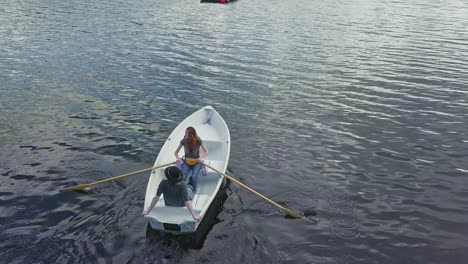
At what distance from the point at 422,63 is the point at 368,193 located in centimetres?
2317

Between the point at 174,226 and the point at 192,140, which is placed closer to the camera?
the point at 174,226

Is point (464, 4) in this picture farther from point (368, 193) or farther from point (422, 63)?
point (368, 193)

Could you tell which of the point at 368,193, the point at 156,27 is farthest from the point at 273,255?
the point at 156,27

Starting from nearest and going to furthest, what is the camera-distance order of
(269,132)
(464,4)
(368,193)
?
(368,193)
(269,132)
(464,4)

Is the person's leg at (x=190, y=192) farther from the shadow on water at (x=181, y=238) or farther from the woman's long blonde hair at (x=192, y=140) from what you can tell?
the woman's long blonde hair at (x=192, y=140)

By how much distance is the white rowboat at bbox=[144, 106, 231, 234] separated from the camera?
11602mm

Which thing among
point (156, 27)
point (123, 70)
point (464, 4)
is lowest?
point (123, 70)

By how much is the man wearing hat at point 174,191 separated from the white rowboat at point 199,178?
0.18 meters

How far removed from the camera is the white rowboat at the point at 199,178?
11602 millimetres

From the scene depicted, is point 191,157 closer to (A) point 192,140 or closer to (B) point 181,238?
(A) point 192,140

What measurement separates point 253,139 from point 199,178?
17.3 ft

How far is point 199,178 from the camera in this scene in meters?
14.9

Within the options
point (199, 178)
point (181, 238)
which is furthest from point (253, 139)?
point (181, 238)

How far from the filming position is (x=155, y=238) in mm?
11938
